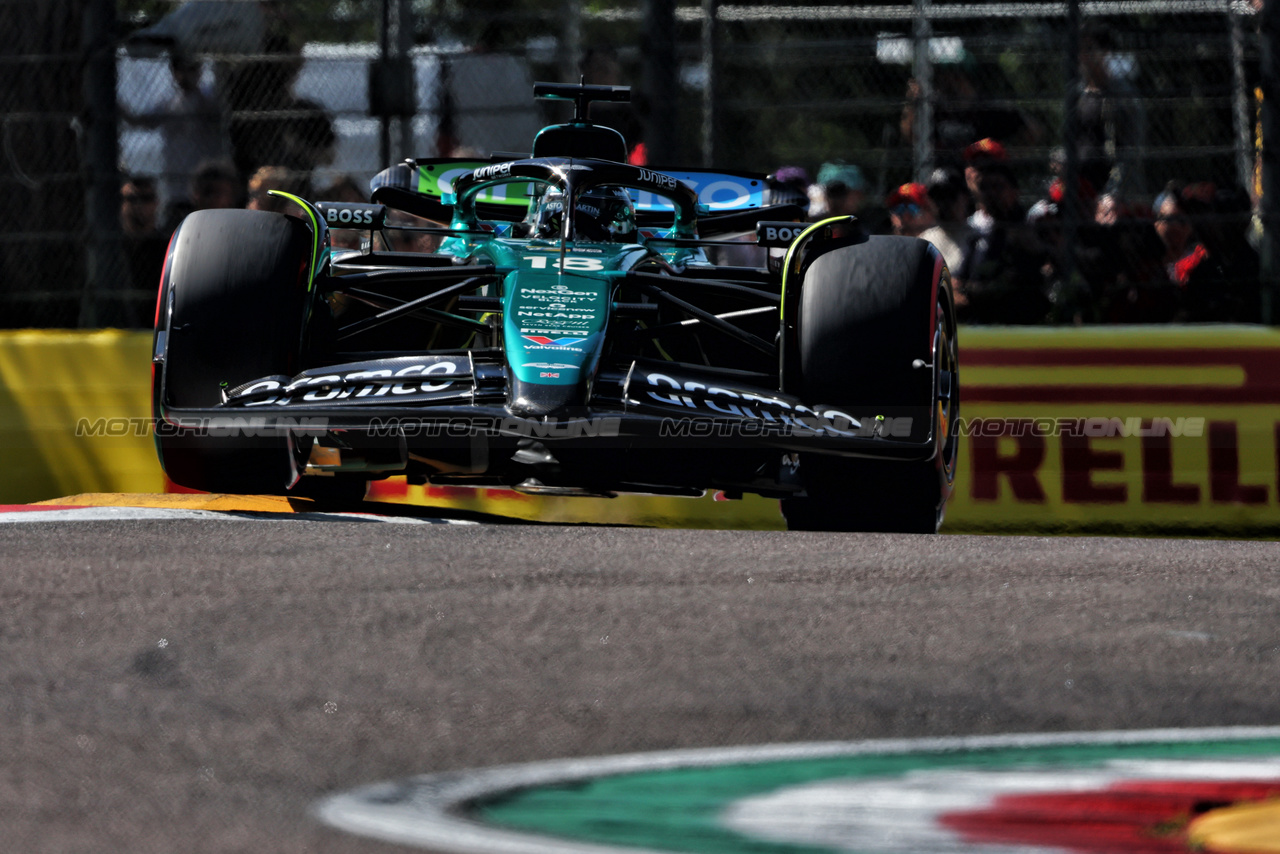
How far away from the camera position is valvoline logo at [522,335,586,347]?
5.24 meters

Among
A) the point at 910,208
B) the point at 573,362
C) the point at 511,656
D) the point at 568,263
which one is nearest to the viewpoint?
the point at 511,656

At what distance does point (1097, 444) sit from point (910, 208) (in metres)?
1.77

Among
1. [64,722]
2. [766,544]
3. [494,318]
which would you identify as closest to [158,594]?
[64,722]

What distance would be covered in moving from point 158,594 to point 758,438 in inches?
72.6

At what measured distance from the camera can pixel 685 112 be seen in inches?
311

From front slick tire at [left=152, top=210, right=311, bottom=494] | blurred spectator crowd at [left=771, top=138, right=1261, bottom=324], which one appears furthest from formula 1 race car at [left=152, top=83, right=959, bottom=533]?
blurred spectator crowd at [left=771, top=138, right=1261, bottom=324]

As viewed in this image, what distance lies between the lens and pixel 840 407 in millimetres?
5449

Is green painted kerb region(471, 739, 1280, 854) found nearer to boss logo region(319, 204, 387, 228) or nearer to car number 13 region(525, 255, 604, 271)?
car number 13 region(525, 255, 604, 271)

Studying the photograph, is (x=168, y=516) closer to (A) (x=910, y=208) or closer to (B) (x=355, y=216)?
(B) (x=355, y=216)

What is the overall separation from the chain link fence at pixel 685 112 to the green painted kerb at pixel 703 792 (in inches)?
191

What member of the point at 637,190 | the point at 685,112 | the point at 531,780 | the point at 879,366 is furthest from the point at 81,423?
the point at 531,780

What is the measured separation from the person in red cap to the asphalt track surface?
10.7 feet

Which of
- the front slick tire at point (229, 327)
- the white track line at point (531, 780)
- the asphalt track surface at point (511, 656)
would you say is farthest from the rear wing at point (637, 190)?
the white track line at point (531, 780)

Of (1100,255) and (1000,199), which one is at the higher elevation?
(1000,199)
